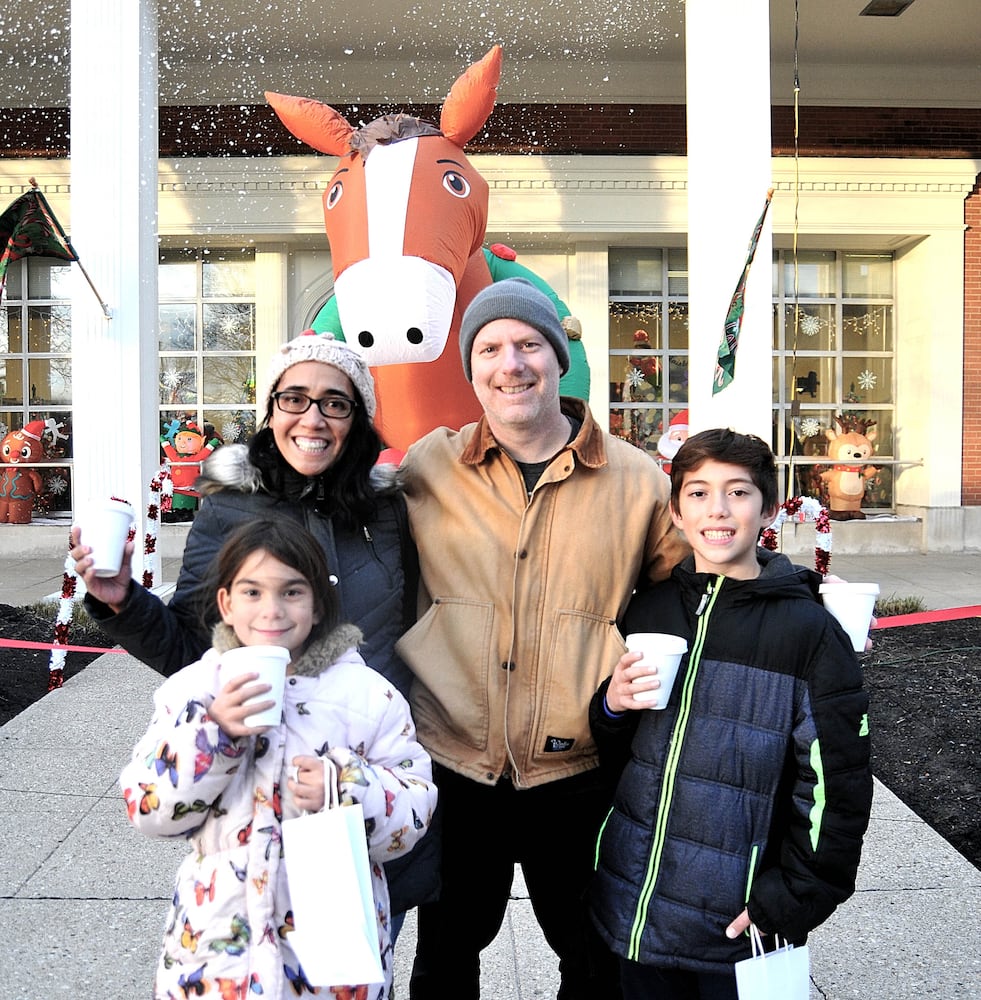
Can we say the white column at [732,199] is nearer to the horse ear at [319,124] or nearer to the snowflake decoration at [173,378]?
the horse ear at [319,124]

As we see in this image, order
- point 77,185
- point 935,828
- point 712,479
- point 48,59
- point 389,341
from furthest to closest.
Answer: point 48,59
point 77,185
point 389,341
point 935,828
point 712,479

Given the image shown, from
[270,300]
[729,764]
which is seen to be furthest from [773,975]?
[270,300]

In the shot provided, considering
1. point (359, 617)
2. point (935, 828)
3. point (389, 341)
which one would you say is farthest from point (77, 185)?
point (935, 828)

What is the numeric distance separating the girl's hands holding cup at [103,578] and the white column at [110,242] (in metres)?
5.60

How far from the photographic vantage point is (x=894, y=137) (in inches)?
419

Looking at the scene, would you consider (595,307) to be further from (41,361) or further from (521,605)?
(521,605)

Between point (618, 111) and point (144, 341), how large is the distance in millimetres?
5994

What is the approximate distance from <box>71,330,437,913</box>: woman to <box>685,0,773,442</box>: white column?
5.33 m

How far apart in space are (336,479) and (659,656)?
0.72 metres

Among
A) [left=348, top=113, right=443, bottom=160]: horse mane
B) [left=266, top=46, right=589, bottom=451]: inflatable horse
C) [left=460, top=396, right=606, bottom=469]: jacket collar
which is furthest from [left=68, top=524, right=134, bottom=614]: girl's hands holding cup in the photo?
[left=348, top=113, right=443, bottom=160]: horse mane

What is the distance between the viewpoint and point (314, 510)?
187 cm

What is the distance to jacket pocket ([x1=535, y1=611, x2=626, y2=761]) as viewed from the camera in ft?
6.12

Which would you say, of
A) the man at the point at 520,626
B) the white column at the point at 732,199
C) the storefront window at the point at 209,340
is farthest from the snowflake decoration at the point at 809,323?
the man at the point at 520,626

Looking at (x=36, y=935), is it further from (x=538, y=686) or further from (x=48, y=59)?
(x=48, y=59)
